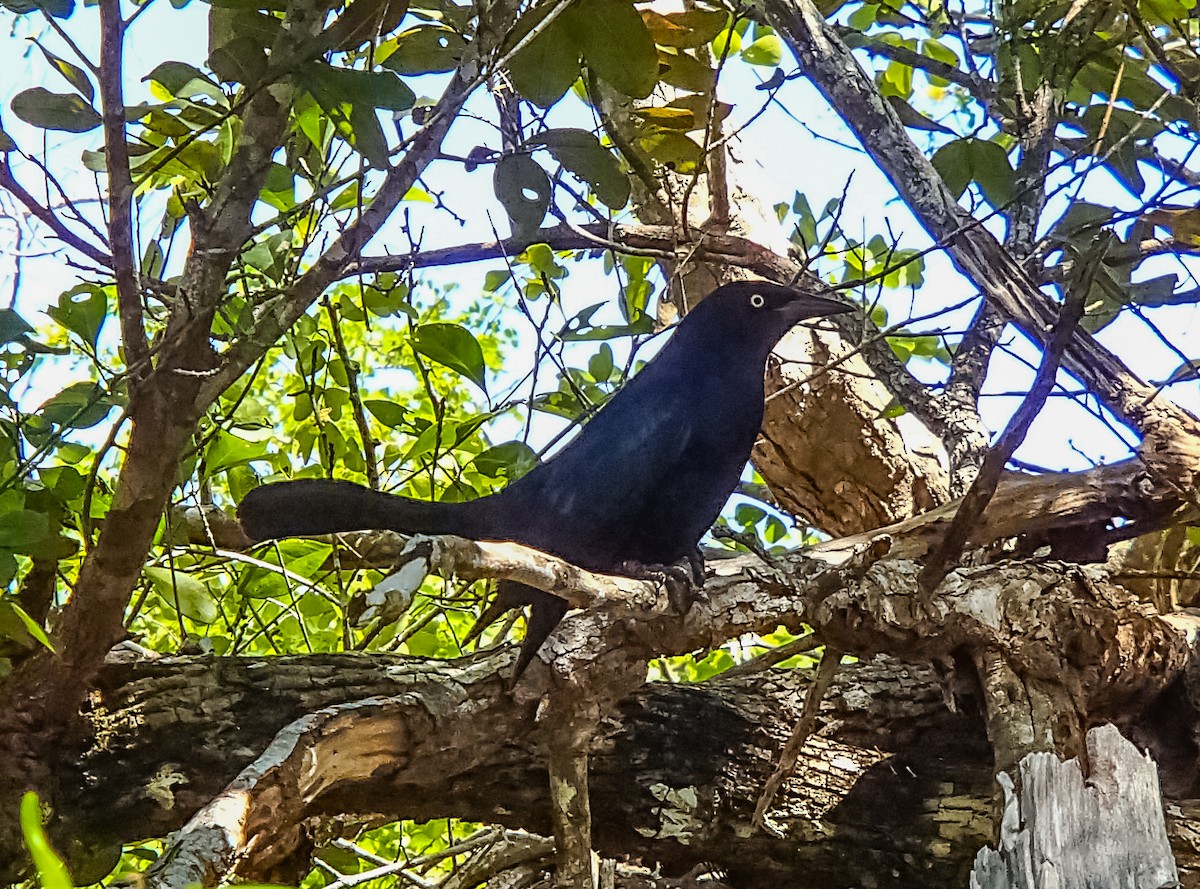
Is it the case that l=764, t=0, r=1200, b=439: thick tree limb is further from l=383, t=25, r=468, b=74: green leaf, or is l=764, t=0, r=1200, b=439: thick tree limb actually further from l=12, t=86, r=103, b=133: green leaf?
l=12, t=86, r=103, b=133: green leaf

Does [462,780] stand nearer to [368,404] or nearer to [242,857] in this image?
[242,857]

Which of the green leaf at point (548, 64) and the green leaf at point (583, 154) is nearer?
the green leaf at point (548, 64)

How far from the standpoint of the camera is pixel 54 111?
1.35m

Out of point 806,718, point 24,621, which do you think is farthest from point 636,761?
point 24,621

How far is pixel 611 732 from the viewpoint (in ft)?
6.97

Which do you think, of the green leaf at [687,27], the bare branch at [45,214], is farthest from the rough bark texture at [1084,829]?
the bare branch at [45,214]

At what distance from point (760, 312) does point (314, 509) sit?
114 centimetres

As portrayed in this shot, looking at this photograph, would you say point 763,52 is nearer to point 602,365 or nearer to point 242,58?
point 602,365

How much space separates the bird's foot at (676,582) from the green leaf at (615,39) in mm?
853

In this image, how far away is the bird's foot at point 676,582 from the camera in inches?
71.3

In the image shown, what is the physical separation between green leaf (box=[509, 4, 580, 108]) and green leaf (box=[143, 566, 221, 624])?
4.23ft

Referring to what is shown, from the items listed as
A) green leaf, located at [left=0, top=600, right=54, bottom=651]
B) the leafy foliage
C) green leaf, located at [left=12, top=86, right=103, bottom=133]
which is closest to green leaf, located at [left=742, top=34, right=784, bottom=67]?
the leafy foliage

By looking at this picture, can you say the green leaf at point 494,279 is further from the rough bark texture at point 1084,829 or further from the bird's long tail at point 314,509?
the rough bark texture at point 1084,829

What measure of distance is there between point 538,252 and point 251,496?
0.96 m
